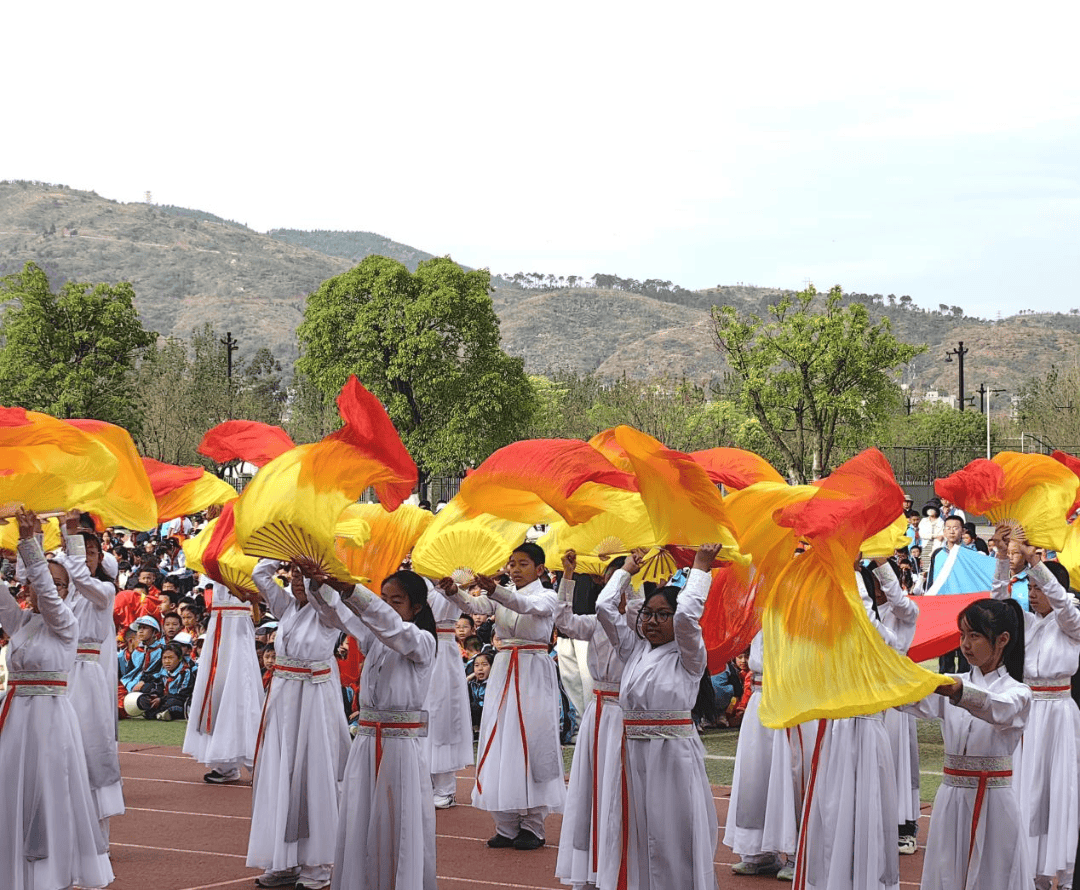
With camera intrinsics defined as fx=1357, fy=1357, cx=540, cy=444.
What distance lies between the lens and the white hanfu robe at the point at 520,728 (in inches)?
378

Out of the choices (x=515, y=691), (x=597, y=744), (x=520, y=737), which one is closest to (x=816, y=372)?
(x=515, y=691)

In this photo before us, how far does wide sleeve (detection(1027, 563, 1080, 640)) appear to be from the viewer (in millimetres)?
7969

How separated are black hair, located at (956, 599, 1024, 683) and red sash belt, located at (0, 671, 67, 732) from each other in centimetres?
491

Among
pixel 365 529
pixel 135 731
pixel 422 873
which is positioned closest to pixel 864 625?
pixel 422 873

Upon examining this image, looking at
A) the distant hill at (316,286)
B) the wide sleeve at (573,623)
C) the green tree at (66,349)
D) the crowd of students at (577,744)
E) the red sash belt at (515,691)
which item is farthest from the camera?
the distant hill at (316,286)

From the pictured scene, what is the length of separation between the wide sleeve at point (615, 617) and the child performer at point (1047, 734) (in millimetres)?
2280

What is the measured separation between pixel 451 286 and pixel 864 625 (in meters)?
36.9

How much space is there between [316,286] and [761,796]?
161046 millimetres

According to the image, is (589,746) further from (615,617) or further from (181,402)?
(181,402)

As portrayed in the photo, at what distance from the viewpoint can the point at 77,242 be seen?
164500 millimetres

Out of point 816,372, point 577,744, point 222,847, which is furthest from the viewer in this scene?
point 816,372

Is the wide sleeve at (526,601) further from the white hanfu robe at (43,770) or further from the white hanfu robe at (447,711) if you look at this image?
the white hanfu robe at (43,770)

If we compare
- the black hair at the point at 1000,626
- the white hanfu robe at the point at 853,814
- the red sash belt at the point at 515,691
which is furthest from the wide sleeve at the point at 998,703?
the red sash belt at the point at 515,691

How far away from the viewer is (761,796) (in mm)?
8914
